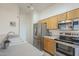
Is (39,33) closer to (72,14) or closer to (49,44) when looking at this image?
(49,44)

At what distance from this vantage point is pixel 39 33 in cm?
159

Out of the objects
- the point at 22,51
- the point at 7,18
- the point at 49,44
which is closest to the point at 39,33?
the point at 49,44

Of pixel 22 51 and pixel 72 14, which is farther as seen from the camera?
pixel 72 14

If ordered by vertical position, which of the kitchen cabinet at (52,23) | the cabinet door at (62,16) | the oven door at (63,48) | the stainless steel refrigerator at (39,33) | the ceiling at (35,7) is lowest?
the oven door at (63,48)

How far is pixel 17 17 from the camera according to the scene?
1446mm

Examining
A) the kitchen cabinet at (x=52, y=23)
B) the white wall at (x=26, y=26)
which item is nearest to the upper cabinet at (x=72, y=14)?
the kitchen cabinet at (x=52, y=23)

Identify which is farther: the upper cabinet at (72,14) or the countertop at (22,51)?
the upper cabinet at (72,14)

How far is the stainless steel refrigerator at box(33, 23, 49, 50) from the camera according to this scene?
153 cm

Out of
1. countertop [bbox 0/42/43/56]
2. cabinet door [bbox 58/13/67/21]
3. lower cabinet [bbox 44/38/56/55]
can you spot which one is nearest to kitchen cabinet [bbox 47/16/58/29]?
cabinet door [bbox 58/13/67/21]

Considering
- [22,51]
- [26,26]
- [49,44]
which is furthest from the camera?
[49,44]

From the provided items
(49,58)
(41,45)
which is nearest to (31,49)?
(41,45)

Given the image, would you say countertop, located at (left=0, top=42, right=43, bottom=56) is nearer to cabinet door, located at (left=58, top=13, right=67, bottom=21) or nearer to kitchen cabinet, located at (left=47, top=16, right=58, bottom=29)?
kitchen cabinet, located at (left=47, top=16, right=58, bottom=29)

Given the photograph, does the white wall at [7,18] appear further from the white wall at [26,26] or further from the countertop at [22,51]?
the countertop at [22,51]

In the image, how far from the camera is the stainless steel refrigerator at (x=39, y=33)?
5.01 feet
